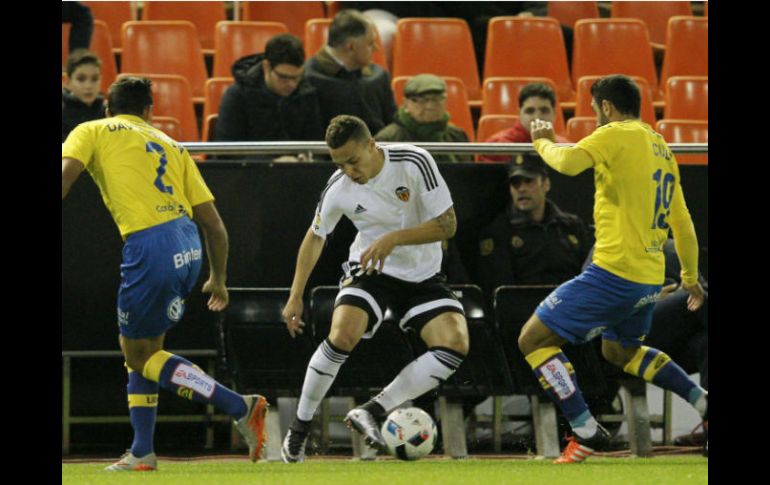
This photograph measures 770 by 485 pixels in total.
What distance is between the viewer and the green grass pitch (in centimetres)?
579

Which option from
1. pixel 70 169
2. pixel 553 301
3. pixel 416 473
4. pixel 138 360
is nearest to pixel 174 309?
pixel 138 360

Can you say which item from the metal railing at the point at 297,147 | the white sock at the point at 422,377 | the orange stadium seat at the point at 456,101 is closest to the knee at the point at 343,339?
the white sock at the point at 422,377

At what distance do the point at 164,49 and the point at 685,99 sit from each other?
14.8 feet

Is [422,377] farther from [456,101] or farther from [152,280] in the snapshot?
[456,101]

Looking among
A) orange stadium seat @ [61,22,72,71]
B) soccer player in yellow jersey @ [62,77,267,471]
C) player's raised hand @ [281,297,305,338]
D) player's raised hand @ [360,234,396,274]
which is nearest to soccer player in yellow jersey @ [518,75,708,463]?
player's raised hand @ [360,234,396,274]

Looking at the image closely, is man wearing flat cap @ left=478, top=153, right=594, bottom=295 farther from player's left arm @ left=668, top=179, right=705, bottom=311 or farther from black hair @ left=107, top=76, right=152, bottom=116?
black hair @ left=107, top=76, right=152, bottom=116

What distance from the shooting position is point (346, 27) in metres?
9.19

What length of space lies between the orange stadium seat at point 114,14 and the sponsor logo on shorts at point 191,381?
6553 millimetres

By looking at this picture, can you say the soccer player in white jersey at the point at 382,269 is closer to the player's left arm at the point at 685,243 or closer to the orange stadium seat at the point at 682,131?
the player's left arm at the point at 685,243

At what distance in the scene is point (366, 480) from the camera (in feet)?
19.0

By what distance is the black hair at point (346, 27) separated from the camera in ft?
30.0

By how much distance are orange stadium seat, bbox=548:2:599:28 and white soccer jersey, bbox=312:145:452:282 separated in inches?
254
